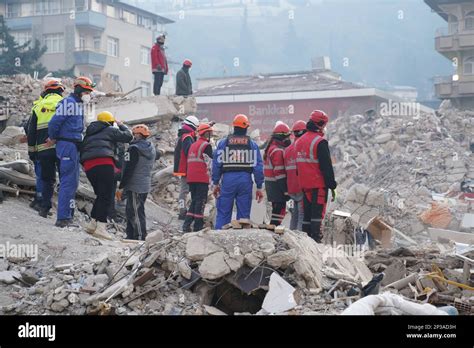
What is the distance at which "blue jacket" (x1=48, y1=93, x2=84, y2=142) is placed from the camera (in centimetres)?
1174

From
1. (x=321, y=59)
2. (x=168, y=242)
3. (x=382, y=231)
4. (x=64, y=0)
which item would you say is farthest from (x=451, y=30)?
(x=168, y=242)

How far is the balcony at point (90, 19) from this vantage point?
185ft

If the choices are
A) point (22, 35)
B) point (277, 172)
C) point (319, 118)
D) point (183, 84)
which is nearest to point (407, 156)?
point (183, 84)

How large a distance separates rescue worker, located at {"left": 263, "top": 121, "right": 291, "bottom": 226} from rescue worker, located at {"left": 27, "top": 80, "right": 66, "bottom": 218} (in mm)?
3125

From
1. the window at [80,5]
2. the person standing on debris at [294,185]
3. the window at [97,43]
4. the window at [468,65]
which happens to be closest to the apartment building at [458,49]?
the window at [468,65]

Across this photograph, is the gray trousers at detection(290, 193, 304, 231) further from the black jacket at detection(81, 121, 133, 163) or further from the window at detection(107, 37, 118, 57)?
the window at detection(107, 37, 118, 57)

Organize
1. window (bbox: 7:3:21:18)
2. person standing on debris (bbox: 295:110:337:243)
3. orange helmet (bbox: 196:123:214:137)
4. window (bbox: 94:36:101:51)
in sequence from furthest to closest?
window (bbox: 7:3:21:18) < window (bbox: 94:36:101:51) < orange helmet (bbox: 196:123:214:137) < person standing on debris (bbox: 295:110:337:243)

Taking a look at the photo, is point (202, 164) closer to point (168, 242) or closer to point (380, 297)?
point (168, 242)

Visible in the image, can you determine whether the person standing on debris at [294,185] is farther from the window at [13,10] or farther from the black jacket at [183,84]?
the window at [13,10]

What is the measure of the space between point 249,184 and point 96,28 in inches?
1896

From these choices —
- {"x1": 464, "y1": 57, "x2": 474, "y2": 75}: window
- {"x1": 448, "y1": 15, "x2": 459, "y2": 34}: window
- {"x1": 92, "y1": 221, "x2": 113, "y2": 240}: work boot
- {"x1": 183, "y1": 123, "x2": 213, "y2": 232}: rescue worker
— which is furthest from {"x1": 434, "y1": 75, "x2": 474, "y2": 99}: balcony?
{"x1": 92, "y1": 221, "x2": 113, "y2": 240}: work boot

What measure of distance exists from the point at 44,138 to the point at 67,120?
0.78m

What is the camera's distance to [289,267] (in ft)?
28.8

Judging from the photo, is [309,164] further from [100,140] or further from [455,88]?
[455,88]
